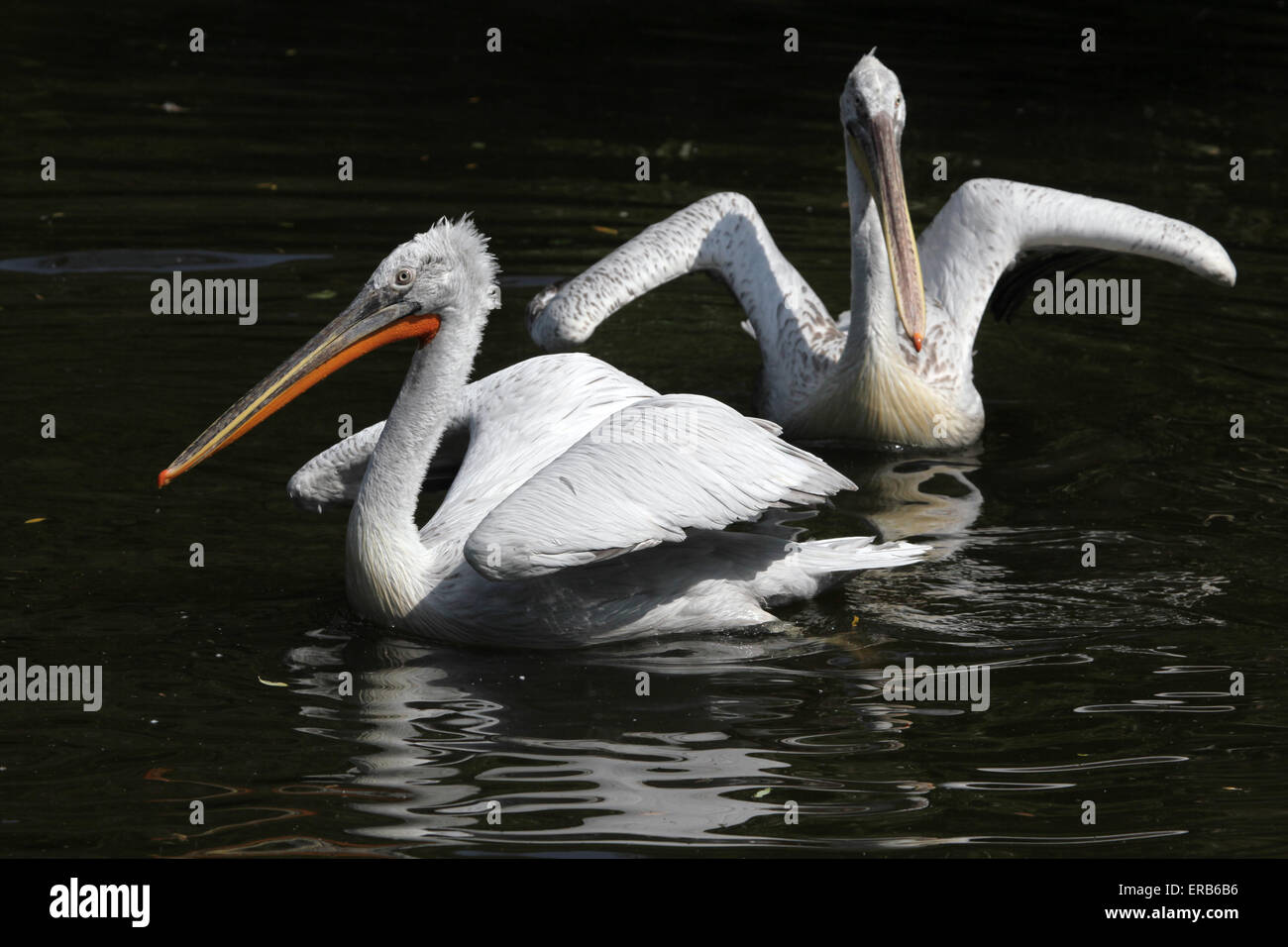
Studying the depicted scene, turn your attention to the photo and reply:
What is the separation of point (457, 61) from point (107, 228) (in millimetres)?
5396

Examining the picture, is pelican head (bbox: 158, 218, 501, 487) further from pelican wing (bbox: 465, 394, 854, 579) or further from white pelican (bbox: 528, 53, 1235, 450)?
white pelican (bbox: 528, 53, 1235, 450)

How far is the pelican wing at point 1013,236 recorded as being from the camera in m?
8.09

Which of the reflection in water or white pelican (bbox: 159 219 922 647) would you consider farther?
white pelican (bbox: 159 219 922 647)

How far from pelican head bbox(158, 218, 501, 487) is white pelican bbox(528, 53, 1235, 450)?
7.05ft

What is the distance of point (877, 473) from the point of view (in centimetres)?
747

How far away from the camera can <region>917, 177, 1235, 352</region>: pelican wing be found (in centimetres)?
809

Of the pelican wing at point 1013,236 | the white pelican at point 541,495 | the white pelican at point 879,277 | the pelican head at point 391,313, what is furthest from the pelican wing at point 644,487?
the pelican wing at point 1013,236

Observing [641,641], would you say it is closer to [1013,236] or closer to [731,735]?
[731,735]

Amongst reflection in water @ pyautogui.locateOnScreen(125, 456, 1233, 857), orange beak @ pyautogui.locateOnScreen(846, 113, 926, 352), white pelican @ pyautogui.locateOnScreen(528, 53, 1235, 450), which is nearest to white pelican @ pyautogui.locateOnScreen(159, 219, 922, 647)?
reflection in water @ pyautogui.locateOnScreen(125, 456, 1233, 857)

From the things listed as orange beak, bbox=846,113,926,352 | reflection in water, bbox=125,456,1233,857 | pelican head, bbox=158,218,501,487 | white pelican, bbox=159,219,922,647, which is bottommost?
reflection in water, bbox=125,456,1233,857

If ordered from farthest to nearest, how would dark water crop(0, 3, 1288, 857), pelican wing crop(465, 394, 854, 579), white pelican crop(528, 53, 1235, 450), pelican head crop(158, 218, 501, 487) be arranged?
1. white pelican crop(528, 53, 1235, 450)
2. pelican head crop(158, 218, 501, 487)
3. pelican wing crop(465, 394, 854, 579)
4. dark water crop(0, 3, 1288, 857)

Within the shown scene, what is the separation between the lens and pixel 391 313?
5531 millimetres

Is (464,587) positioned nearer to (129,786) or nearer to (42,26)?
(129,786)
